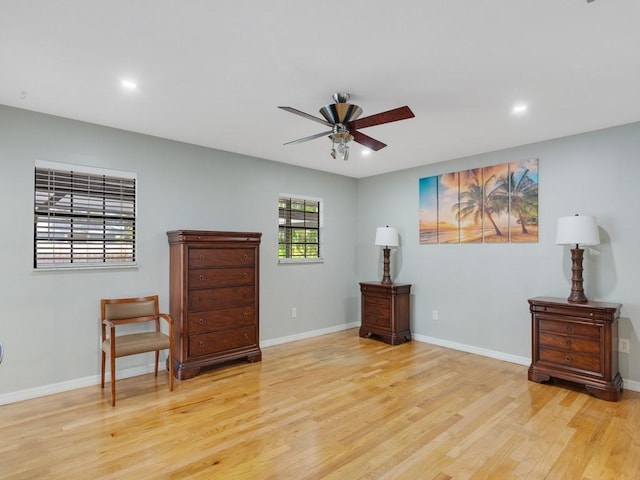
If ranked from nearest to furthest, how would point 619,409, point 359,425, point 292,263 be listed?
point 359,425 < point 619,409 < point 292,263

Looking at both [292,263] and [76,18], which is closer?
[76,18]

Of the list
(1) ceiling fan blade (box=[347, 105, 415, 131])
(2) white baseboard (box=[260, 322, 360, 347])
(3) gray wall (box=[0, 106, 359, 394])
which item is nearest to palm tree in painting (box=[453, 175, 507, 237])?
(3) gray wall (box=[0, 106, 359, 394])

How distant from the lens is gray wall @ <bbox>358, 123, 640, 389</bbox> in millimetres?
3459

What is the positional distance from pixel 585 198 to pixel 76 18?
4289 millimetres

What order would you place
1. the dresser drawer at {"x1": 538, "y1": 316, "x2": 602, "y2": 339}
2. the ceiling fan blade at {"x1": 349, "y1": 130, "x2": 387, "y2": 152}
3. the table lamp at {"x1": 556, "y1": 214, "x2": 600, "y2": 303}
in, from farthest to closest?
the table lamp at {"x1": 556, "y1": 214, "x2": 600, "y2": 303}, the dresser drawer at {"x1": 538, "y1": 316, "x2": 602, "y2": 339}, the ceiling fan blade at {"x1": 349, "y1": 130, "x2": 387, "y2": 152}

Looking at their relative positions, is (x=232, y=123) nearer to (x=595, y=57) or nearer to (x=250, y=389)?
(x=250, y=389)

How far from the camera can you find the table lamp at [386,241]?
5105 millimetres

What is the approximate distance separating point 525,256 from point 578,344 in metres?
1.08

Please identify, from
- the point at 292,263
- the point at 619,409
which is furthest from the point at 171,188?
the point at 619,409

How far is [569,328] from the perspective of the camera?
338 centimetres

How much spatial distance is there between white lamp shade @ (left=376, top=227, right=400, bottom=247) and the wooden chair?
287 centimetres

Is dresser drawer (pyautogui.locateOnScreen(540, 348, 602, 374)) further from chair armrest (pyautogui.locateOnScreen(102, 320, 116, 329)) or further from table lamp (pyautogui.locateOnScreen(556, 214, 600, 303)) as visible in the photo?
chair armrest (pyautogui.locateOnScreen(102, 320, 116, 329))

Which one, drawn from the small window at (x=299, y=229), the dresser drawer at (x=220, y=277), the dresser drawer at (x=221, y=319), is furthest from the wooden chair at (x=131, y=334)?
the small window at (x=299, y=229)

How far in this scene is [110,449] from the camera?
2.37m
